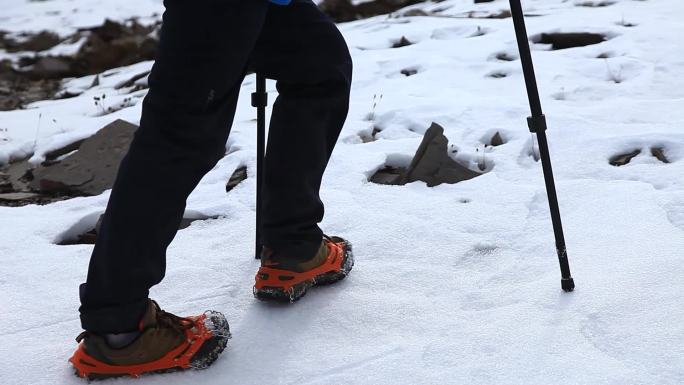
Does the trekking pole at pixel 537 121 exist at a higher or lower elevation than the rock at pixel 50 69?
higher

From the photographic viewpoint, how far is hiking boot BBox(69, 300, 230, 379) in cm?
197

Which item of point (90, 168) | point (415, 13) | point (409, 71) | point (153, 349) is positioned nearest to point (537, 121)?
point (153, 349)

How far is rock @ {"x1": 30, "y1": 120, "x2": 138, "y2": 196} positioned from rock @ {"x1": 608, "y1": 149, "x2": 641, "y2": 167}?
2.67 meters

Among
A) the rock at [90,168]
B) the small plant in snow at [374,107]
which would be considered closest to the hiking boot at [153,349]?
the rock at [90,168]

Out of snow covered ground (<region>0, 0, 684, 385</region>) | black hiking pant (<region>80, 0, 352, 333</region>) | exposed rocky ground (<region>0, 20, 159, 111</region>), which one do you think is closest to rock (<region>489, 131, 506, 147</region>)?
snow covered ground (<region>0, 0, 684, 385</region>)

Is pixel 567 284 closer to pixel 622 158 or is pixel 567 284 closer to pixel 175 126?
pixel 175 126

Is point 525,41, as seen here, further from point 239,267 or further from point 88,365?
point 88,365

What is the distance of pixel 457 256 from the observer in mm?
2643

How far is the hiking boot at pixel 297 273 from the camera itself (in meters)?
2.35

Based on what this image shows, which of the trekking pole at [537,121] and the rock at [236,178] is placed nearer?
the trekking pole at [537,121]

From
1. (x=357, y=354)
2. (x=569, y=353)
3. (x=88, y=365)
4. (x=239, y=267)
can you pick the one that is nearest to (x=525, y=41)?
(x=569, y=353)

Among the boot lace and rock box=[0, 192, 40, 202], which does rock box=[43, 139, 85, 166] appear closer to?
rock box=[0, 192, 40, 202]

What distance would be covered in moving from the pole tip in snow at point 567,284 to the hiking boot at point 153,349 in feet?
3.53

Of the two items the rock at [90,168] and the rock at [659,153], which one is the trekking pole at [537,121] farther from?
the rock at [90,168]
